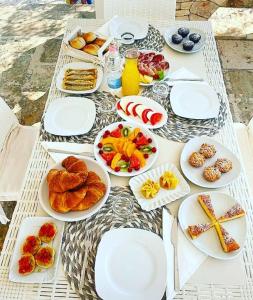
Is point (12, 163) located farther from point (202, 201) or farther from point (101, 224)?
point (202, 201)

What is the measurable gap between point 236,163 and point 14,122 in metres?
1.02

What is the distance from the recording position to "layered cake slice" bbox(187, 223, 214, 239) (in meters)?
1.02

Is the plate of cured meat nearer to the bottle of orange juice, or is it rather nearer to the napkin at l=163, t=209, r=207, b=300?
the bottle of orange juice

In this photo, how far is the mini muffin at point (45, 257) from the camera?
37.7 inches

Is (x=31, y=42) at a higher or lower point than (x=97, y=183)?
lower

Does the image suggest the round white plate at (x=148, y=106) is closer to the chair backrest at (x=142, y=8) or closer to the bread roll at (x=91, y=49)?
the bread roll at (x=91, y=49)

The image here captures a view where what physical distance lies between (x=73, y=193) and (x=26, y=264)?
0.76ft

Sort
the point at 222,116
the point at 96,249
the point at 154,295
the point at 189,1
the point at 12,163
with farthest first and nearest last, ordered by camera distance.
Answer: the point at 189,1 → the point at 12,163 → the point at 222,116 → the point at 96,249 → the point at 154,295

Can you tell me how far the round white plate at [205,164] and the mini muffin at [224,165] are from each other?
1cm

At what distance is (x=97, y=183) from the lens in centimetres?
109

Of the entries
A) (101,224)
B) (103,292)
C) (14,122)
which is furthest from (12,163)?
(103,292)

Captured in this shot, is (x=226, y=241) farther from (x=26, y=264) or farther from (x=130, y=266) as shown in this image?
(x=26, y=264)

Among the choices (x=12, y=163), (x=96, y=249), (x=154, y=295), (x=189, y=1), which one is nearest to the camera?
(x=154, y=295)

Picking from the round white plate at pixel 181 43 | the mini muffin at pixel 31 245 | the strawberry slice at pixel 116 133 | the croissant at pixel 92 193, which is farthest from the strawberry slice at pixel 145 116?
the mini muffin at pixel 31 245
